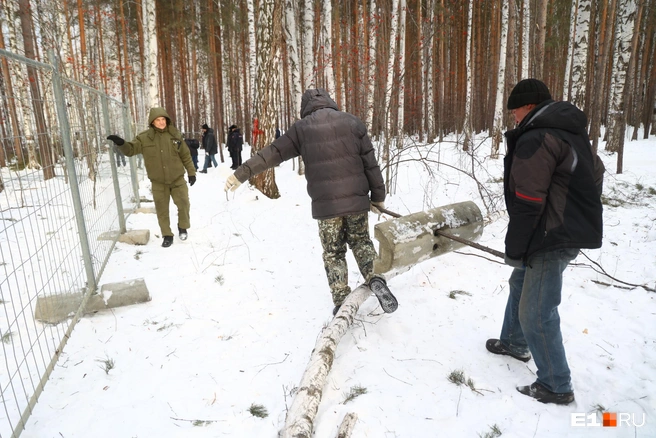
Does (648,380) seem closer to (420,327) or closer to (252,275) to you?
(420,327)

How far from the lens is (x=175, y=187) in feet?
17.9

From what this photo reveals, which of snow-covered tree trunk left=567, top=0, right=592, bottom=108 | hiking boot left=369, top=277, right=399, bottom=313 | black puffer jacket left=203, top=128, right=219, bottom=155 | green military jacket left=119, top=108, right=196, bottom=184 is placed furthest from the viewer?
black puffer jacket left=203, top=128, right=219, bottom=155

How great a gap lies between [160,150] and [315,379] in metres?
4.21

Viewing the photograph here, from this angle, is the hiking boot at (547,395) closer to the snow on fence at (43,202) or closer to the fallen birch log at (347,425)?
the fallen birch log at (347,425)

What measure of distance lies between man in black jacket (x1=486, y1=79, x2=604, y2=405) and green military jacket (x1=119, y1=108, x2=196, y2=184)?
14.8ft

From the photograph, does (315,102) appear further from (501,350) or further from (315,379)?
(501,350)

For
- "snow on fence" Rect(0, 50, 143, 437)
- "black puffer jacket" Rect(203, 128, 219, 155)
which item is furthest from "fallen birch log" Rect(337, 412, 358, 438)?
"black puffer jacket" Rect(203, 128, 219, 155)

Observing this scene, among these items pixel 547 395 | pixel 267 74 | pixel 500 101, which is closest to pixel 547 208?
pixel 547 395

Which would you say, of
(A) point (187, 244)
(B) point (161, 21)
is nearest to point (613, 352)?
(A) point (187, 244)

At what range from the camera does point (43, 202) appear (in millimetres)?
2631

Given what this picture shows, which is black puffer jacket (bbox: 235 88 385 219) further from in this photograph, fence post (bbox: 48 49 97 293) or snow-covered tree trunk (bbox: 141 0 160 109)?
snow-covered tree trunk (bbox: 141 0 160 109)

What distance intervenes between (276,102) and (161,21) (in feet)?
57.3

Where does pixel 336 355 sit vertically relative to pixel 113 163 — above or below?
below

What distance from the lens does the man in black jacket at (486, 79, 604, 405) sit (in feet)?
6.54
